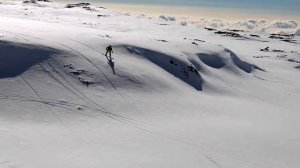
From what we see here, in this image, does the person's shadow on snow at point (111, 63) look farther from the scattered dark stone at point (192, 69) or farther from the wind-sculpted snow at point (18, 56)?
the scattered dark stone at point (192, 69)

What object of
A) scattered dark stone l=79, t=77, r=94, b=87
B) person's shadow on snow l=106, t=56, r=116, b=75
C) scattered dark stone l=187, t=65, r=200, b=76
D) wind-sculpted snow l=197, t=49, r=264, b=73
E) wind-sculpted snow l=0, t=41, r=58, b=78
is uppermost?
wind-sculpted snow l=0, t=41, r=58, b=78

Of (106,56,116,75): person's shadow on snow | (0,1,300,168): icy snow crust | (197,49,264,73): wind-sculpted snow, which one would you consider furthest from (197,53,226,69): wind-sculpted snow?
(106,56,116,75): person's shadow on snow

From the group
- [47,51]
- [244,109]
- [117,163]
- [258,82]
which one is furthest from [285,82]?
[117,163]

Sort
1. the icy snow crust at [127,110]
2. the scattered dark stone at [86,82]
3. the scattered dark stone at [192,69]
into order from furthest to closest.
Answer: the scattered dark stone at [192,69] → the scattered dark stone at [86,82] → the icy snow crust at [127,110]

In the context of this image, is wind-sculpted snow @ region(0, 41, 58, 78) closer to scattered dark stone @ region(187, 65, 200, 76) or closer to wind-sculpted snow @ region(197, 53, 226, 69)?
scattered dark stone @ region(187, 65, 200, 76)

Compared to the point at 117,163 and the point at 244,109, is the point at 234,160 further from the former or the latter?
the point at 244,109

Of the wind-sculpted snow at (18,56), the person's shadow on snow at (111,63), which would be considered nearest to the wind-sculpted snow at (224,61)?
the person's shadow on snow at (111,63)

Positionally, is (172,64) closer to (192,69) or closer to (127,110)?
(192,69)

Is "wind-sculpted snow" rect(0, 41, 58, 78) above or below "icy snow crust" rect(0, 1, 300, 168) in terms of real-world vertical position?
above
